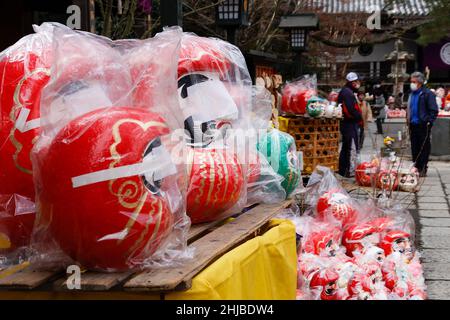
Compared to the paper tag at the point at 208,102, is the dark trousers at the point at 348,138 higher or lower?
lower

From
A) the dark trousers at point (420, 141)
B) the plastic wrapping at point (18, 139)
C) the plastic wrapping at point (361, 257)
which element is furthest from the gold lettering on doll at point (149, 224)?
the dark trousers at point (420, 141)

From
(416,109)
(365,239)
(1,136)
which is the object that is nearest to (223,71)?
(1,136)

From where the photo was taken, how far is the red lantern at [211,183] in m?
2.76

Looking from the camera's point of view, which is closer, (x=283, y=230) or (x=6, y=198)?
(x=6, y=198)

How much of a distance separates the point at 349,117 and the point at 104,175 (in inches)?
315

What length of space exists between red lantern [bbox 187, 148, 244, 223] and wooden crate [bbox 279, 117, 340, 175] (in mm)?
5401

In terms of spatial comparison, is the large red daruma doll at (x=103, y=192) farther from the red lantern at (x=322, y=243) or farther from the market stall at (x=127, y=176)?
the red lantern at (x=322, y=243)

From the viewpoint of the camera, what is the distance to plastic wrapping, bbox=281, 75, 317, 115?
8289 millimetres

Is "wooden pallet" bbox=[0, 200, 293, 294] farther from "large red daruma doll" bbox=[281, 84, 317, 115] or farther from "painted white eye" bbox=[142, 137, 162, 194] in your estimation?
"large red daruma doll" bbox=[281, 84, 317, 115]

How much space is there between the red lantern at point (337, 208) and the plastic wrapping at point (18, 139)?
119 inches

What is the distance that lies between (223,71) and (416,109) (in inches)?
303

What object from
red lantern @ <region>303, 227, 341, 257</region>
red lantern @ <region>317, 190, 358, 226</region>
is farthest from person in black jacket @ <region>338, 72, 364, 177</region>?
red lantern @ <region>303, 227, 341, 257</region>
